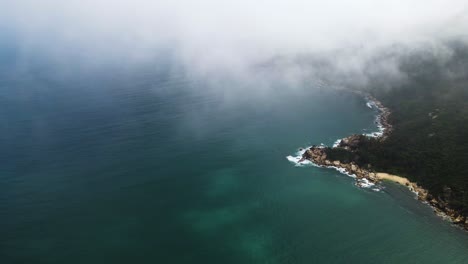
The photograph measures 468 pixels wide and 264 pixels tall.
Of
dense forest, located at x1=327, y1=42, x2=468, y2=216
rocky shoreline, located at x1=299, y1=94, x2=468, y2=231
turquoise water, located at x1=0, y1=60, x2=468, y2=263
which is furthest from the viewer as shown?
dense forest, located at x1=327, y1=42, x2=468, y2=216

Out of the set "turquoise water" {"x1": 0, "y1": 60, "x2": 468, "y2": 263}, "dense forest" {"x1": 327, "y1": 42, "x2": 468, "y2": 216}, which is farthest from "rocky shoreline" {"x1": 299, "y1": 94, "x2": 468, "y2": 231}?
"turquoise water" {"x1": 0, "y1": 60, "x2": 468, "y2": 263}

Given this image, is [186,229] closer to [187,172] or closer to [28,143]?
[187,172]

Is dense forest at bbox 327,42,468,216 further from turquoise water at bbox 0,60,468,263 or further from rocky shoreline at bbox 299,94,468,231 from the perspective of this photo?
turquoise water at bbox 0,60,468,263

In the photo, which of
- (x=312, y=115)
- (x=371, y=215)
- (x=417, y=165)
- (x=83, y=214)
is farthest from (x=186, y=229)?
(x=312, y=115)

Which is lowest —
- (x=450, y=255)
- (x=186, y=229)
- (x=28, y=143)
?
(x=450, y=255)

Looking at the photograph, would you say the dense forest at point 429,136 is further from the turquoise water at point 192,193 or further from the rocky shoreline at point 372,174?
the turquoise water at point 192,193

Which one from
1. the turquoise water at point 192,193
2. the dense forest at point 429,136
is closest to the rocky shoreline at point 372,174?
the dense forest at point 429,136

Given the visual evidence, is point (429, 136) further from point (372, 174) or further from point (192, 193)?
point (192, 193)
